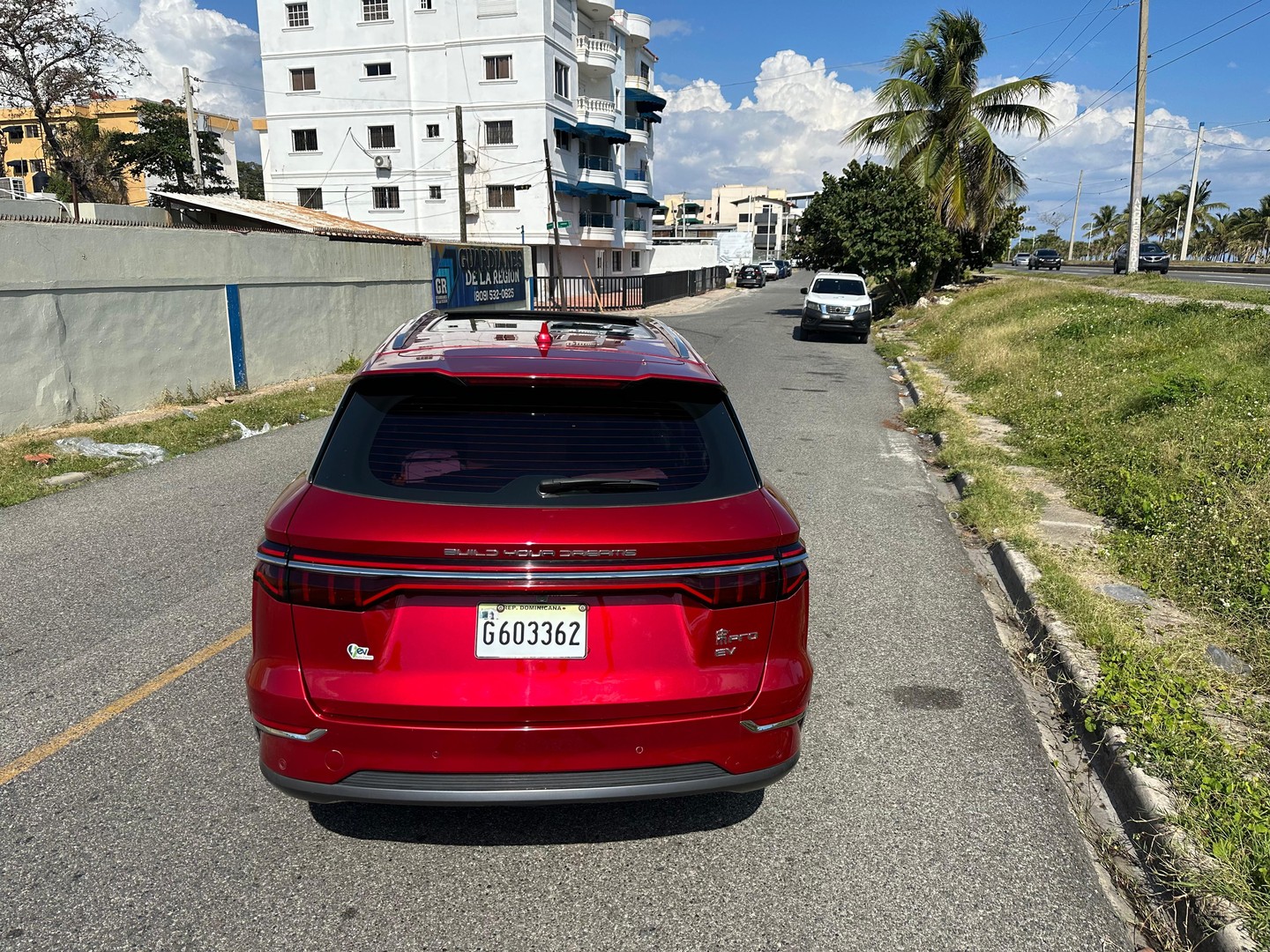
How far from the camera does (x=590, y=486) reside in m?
2.70

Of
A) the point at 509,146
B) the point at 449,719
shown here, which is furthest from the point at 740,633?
the point at 509,146

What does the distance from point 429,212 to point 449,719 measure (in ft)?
158

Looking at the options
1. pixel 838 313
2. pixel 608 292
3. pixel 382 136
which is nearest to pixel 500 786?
pixel 838 313

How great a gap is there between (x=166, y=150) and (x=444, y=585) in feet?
207

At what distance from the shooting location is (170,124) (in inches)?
2232

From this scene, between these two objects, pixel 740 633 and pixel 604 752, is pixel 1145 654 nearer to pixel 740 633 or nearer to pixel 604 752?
pixel 740 633

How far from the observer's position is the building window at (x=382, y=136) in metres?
46.6

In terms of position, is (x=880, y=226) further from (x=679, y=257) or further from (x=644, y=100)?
(x=679, y=257)

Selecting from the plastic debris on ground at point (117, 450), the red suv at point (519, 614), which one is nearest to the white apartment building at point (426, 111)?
the plastic debris on ground at point (117, 450)

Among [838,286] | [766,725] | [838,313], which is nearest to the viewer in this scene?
[766,725]

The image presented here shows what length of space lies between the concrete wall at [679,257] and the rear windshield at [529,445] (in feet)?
197

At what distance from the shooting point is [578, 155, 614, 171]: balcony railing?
50.8 meters

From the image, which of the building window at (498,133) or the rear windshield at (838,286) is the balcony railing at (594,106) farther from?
the rear windshield at (838,286)

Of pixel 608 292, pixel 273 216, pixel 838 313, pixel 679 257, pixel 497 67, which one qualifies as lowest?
pixel 838 313
